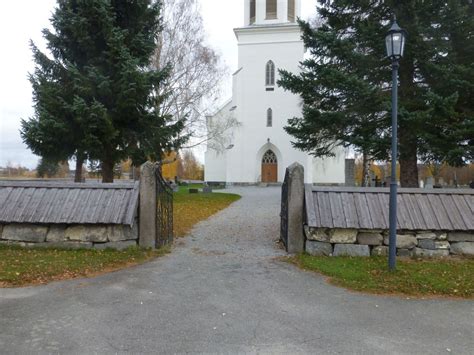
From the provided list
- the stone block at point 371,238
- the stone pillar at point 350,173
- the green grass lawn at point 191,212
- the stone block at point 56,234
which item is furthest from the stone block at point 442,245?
the stone pillar at point 350,173

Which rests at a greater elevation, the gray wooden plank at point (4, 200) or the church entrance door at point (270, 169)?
the church entrance door at point (270, 169)

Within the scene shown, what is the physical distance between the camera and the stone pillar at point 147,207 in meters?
8.46

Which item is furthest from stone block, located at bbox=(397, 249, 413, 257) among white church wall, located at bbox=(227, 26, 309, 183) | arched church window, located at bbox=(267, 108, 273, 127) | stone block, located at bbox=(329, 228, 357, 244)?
arched church window, located at bbox=(267, 108, 273, 127)

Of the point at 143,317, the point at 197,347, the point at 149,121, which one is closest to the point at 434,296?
the point at 197,347

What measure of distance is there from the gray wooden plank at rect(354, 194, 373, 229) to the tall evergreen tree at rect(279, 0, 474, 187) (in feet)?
9.49

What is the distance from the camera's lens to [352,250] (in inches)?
320

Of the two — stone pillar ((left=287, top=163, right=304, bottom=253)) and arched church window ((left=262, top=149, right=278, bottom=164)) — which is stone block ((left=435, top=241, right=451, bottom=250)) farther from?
arched church window ((left=262, top=149, right=278, bottom=164))

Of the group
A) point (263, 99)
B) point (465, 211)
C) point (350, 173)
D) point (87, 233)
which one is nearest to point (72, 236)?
point (87, 233)

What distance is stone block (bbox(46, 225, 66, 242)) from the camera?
841 centimetres

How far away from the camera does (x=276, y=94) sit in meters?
38.6

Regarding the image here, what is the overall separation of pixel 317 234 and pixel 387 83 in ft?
22.1

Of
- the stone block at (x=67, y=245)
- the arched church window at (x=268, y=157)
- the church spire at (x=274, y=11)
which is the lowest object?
the stone block at (x=67, y=245)

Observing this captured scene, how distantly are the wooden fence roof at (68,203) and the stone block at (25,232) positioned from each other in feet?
0.83

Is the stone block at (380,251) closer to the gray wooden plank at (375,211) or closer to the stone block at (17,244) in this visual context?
the gray wooden plank at (375,211)
